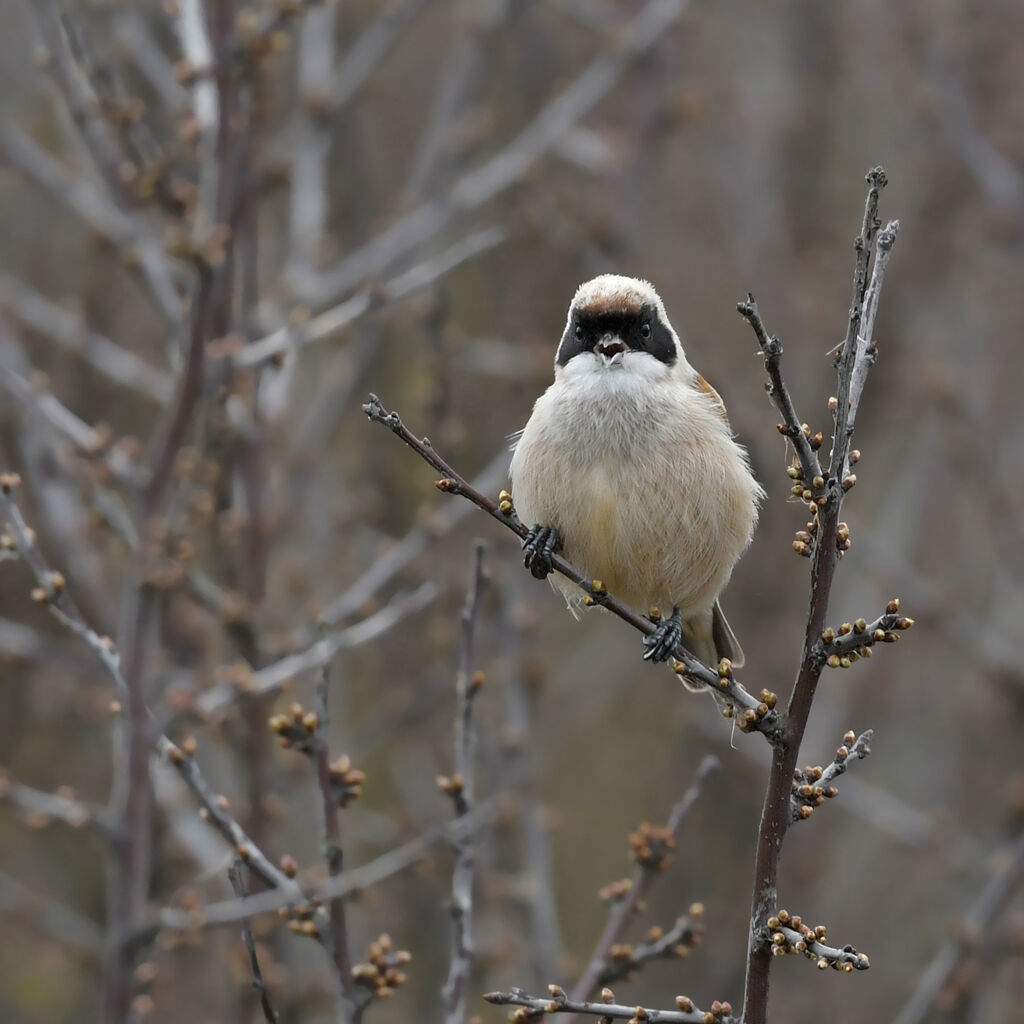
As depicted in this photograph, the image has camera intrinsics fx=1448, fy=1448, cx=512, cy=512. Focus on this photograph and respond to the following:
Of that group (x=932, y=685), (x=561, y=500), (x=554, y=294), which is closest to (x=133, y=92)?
(x=554, y=294)

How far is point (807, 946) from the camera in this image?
2.61 m

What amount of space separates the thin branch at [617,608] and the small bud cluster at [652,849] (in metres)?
0.54

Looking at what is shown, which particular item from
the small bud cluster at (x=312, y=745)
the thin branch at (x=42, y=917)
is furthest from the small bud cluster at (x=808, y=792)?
the thin branch at (x=42, y=917)

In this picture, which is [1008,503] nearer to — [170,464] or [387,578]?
[387,578]

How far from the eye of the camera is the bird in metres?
4.29

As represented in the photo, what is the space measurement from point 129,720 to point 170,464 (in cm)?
98

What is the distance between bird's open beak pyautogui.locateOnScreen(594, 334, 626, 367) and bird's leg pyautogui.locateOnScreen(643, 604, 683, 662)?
2.67 feet

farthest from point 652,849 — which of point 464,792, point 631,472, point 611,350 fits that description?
point 611,350

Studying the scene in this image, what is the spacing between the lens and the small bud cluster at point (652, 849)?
3.59 m

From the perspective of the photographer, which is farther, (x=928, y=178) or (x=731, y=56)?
(x=731, y=56)

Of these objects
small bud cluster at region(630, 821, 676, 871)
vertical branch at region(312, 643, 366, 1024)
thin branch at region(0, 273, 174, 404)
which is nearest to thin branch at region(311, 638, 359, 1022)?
vertical branch at region(312, 643, 366, 1024)

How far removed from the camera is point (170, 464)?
14.0 feet

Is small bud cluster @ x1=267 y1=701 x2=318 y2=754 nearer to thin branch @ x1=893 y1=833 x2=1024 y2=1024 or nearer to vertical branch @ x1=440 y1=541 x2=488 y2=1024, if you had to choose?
vertical branch @ x1=440 y1=541 x2=488 y2=1024

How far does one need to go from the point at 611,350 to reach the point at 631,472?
17.2 inches
